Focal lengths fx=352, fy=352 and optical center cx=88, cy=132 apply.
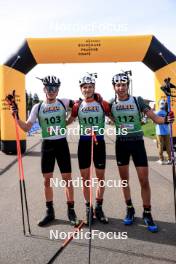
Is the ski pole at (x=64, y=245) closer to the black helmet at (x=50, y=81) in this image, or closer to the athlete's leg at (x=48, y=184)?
the athlete's leg at (x=48, y=184)

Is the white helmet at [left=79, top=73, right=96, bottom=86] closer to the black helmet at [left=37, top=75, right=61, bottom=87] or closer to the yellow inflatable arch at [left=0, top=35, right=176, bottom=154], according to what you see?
the black helmet at [left=37, top=75, right=61, bottom=87]

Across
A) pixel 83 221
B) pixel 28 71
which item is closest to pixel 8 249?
pixel 83 221

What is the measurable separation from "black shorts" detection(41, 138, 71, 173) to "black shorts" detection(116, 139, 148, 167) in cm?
86

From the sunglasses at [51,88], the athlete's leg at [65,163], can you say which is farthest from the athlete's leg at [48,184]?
the sunglasses at [51,88]

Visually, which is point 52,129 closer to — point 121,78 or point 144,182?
point 121,78

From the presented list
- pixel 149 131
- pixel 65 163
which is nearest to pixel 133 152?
pixel 65 163

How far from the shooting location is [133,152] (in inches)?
215

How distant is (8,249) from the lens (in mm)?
4496

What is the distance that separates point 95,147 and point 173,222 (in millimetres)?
1689

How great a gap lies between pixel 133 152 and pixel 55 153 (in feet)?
4.21

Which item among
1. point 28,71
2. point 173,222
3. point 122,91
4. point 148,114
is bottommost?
point 173,222

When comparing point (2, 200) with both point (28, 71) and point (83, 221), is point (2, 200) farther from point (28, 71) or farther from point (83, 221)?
point (28, 71)

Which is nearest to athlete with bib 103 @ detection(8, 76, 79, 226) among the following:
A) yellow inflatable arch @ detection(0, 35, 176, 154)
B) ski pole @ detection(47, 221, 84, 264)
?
ski pole @ detection(47, 221, 84, 264)
